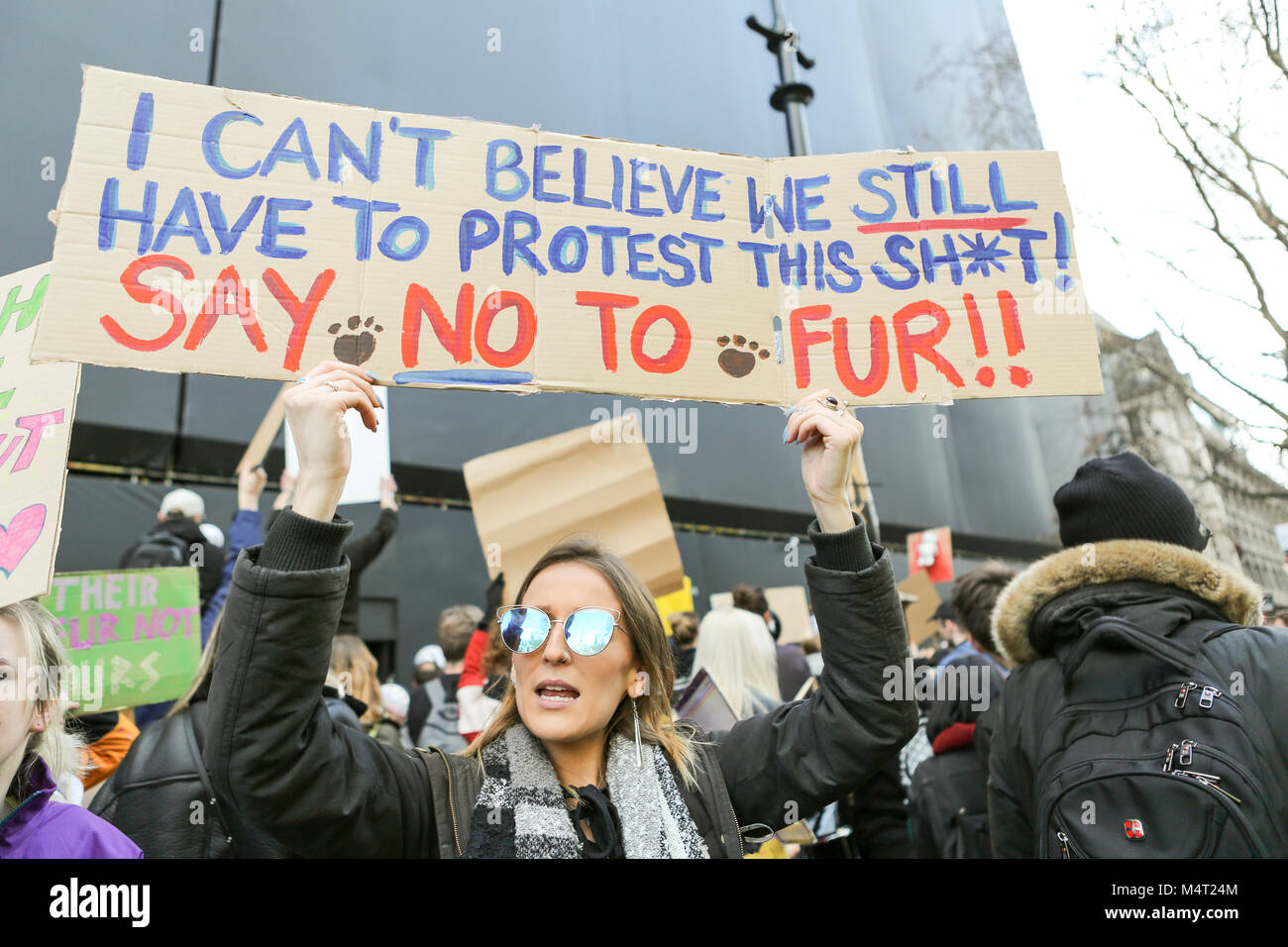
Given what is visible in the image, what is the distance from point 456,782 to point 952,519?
11387 mm

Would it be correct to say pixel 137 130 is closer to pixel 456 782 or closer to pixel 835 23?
pixel 456 782

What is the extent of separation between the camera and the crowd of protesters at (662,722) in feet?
4.56

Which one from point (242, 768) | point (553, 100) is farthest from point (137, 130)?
point (553, 100)

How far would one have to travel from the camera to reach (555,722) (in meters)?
1.60

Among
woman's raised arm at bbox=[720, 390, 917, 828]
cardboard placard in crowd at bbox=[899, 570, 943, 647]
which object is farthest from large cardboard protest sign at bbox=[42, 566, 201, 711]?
cardboard placard in crowd at bbox=[899, 570, 943, 647]

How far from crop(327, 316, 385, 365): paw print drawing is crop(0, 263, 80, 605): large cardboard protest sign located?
0.50 m

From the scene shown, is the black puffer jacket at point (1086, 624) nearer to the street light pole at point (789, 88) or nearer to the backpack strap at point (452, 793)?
the backpack strap at point (452, 793)

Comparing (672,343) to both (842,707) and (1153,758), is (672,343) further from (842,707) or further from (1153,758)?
(1153,758)

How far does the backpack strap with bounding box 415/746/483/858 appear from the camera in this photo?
147 cm

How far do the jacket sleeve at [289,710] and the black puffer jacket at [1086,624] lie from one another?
139 centimetres

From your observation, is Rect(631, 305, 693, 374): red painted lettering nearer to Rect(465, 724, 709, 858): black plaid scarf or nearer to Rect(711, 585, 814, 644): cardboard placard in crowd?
Rect(465, 724, 709, 858): black plaid scarf

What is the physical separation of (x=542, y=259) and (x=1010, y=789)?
1655mm

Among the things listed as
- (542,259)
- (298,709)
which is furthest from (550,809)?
(542,259)

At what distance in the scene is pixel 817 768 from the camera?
164 centimetres
